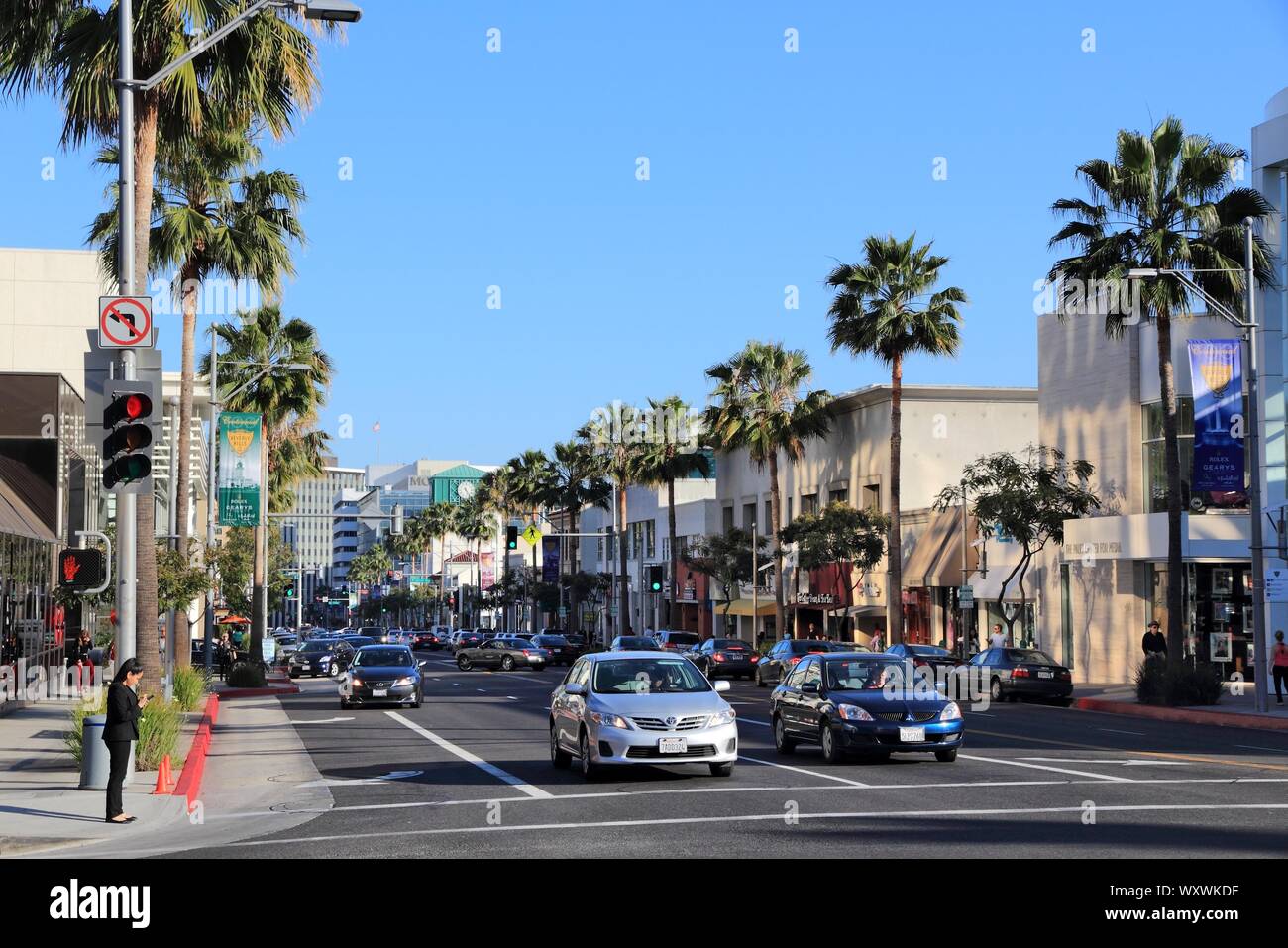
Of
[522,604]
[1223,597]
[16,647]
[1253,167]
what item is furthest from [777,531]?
[522,604]

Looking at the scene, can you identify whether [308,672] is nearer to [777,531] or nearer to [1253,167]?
[777,531]

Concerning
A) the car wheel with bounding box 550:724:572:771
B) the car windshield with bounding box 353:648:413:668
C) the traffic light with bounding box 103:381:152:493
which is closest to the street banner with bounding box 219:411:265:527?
the car windshield with bounding box 353:648:413:668

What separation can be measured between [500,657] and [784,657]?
1990 centimetres

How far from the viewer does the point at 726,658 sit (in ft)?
177

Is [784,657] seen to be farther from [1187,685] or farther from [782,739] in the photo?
[782,739]

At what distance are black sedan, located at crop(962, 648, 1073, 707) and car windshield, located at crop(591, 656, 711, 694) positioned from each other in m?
21.3

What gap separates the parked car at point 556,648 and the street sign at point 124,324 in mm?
47698

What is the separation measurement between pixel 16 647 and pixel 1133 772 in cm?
2597

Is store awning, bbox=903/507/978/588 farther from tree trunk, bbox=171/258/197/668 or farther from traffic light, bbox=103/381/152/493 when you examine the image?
traffic light, bbox=103/381/152/493

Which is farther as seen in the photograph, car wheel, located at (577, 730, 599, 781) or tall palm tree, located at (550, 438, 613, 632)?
tall palm tree, located at (550, 438, 613, 632)

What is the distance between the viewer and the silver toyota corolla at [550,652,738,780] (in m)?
18.1

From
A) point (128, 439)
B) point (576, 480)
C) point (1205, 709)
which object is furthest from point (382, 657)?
point (576, 480)

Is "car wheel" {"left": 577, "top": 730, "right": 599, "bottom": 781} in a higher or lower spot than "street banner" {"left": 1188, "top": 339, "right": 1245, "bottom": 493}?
lower
